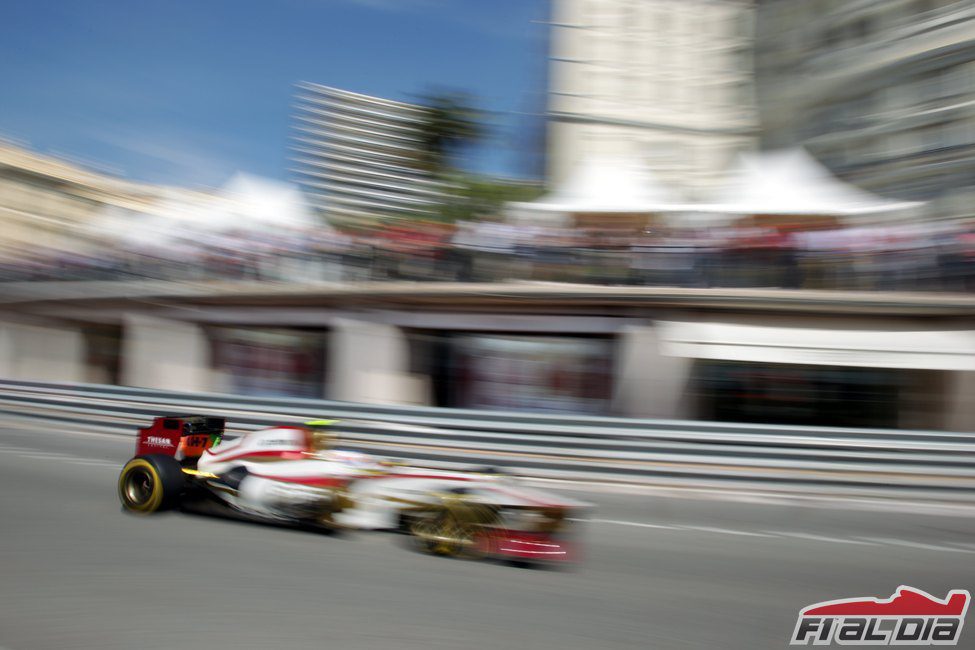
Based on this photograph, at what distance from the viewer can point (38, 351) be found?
56.7ft

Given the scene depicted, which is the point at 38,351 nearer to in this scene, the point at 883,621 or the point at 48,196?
the point at 883,621

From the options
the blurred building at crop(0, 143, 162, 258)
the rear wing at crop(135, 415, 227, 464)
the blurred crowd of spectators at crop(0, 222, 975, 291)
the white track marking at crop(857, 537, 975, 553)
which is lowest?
the white track marking at crop(857, 537, 975, 553)

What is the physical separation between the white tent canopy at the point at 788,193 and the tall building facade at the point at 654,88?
13435mm

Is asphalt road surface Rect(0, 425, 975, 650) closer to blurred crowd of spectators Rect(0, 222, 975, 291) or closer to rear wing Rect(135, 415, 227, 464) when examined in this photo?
rear wing Rect(135, 415, 227, 464)

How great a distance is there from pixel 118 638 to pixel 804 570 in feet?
13.7

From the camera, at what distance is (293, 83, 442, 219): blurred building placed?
431 feet

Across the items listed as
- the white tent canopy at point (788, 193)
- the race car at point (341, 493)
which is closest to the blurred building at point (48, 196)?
the white tent canopy at point (788, 193)

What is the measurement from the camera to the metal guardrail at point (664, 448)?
27.9ft

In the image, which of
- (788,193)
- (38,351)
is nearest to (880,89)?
(788,193)

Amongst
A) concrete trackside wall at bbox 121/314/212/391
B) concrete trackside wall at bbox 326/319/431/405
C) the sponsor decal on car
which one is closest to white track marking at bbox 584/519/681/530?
the sponsor decal on car

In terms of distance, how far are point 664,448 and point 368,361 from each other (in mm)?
5384

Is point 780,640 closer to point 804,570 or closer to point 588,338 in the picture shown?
point 804,570

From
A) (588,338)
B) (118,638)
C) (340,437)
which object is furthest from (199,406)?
(118,638)

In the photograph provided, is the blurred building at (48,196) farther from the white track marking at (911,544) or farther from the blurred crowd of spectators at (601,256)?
the white track marking at (911,544)
